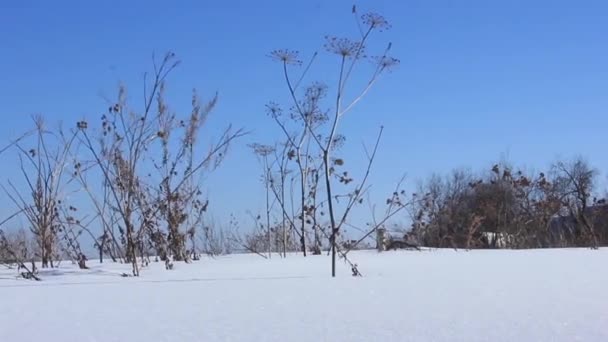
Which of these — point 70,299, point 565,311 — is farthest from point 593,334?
point 70,299

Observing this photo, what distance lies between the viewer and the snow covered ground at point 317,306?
8.81 feet

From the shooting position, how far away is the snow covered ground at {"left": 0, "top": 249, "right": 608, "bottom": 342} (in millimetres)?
2686

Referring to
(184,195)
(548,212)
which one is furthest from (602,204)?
(184,195)

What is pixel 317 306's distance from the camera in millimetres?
3357

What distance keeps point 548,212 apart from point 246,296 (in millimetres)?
9690

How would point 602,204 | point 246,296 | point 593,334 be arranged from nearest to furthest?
1. point 593,334
2. point 246,296
3. point 602,204

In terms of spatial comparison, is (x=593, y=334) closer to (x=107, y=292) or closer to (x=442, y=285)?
(x=442, y=285)

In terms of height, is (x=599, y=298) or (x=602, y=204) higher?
(x=602, y=204)

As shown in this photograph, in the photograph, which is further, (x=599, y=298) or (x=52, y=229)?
(x=52, y=229)

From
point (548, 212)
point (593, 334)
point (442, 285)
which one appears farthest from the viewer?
point (548, 212)

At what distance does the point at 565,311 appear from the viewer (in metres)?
3.02

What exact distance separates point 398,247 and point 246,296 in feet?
16.3

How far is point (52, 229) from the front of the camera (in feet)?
24.6

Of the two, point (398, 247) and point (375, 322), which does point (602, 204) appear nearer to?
point (398, 247)
